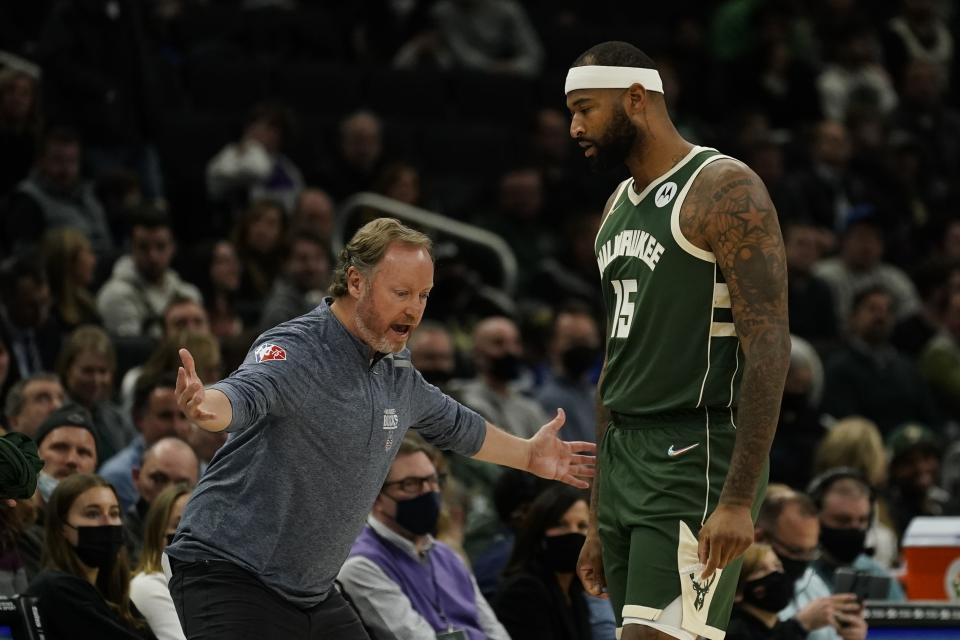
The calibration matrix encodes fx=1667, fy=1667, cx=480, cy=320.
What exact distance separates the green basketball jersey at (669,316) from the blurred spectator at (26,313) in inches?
192

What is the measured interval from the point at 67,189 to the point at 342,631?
6083 mm

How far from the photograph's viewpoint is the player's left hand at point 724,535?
14.0ft

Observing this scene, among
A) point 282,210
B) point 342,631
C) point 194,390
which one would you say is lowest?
point 342,631

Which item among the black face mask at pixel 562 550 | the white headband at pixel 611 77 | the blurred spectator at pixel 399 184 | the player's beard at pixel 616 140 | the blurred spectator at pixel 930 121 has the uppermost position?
the blurred spectator at pixel 930 121

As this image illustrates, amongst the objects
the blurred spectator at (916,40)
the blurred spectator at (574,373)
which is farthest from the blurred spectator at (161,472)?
the blurred spectator at (916,40)

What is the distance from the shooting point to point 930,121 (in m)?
15.2

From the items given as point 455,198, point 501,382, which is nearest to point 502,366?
point 501,382

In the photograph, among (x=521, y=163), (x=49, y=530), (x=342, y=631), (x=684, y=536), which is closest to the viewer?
(x=684, y=536)

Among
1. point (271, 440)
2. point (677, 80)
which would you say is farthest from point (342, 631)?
point (677, 80)

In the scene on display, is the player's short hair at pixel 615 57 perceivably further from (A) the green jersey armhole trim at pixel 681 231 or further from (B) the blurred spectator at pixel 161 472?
(B) the blurred spectator at pixel 161 472

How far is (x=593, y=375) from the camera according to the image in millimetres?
10484

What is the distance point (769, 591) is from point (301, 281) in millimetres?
4272

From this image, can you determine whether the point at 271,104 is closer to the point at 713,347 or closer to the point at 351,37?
the point at 351,37

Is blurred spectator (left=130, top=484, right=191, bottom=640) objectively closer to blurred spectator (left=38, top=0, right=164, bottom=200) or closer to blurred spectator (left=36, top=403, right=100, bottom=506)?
blurred spectator (left=36, top=403, right=100, bottom=506)
